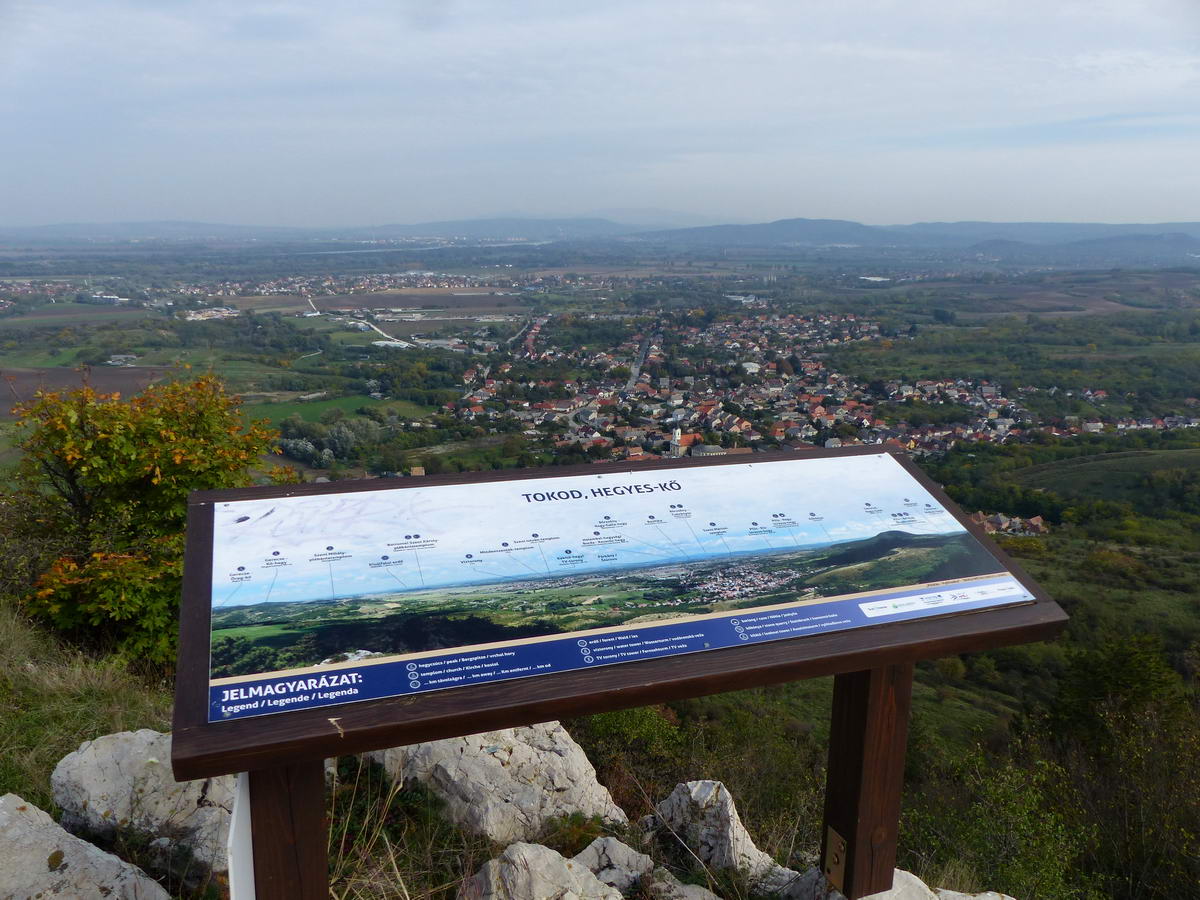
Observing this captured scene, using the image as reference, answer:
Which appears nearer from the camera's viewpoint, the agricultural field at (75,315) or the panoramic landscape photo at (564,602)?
the panoramic landscape photo at (564,602)

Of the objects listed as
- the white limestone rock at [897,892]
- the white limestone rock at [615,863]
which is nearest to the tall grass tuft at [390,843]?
the white limestone rock at [615,863]

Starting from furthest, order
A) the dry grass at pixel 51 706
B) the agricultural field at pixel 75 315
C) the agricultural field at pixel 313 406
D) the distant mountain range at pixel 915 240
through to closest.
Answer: the distant mountain range at pixel 915 240, the agricultural field at pixel 75 315, the agricultural field at pixel 313 406, the dry grass at pixel 51 706

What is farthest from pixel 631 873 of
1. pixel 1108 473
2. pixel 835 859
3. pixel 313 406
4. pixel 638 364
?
pixel 638 364

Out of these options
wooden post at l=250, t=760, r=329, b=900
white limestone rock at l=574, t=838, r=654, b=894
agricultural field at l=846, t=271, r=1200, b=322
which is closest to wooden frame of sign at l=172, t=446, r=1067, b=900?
wooden post at l=250, t=760, r=329, b=900

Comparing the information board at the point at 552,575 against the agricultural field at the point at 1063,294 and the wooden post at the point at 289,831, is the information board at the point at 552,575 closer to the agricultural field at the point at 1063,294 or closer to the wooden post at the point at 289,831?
the wooden post at the point at 289,831

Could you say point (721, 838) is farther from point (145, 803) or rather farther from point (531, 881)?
point (145, 803)

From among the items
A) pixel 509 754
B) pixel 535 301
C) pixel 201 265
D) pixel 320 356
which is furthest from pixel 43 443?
pixel 201 265

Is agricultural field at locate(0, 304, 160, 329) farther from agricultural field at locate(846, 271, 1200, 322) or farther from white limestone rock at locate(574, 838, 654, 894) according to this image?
agricultural field at locate(846, 271, 1200, 322)
